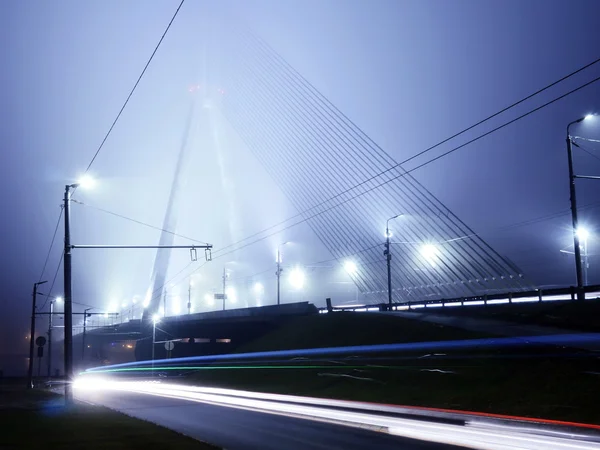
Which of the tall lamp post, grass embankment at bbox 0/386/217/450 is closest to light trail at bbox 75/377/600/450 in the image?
grass embankment at bbox 0/386/217/450

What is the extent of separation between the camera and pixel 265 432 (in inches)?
593

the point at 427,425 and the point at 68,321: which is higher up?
the point at 68,321

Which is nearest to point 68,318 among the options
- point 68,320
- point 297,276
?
point 68,320

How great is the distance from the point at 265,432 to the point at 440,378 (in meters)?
11.1

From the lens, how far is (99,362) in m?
115

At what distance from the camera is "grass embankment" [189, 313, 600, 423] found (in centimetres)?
1777

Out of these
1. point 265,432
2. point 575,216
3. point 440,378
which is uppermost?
point 575,216

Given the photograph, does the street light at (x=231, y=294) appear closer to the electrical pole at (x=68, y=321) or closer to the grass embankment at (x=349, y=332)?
the grass embankment at (x=349, y=332)

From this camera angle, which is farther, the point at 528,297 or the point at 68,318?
the point at 528,297

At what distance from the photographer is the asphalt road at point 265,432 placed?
41.2ft

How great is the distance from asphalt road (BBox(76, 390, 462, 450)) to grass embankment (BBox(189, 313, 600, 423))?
207 inches

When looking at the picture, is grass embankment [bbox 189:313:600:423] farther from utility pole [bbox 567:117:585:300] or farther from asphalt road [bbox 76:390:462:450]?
utility pole [bbox 567:117:585:300]

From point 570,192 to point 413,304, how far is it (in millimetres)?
20235

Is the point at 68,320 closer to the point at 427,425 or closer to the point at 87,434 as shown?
the point at 87,434
